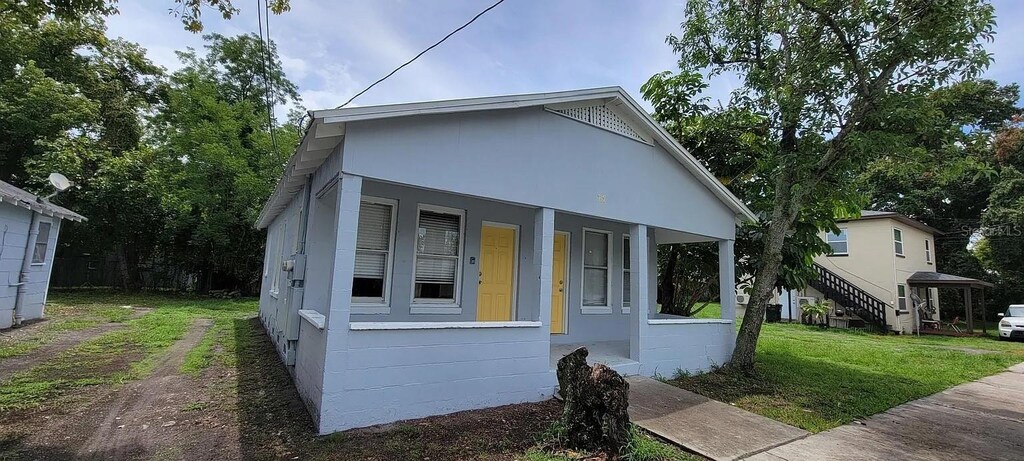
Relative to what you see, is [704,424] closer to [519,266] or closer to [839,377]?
[519,266]

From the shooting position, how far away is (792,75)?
7441 millimetres

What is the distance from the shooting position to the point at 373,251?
6.04m

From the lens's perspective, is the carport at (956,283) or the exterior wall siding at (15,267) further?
the carport at (956,283)

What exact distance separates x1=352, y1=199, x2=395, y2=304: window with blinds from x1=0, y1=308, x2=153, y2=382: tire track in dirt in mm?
4668

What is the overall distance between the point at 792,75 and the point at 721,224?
8.82 feet

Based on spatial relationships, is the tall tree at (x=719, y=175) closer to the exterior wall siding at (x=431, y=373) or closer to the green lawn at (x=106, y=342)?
the exterior wall siding at (x=431, y=373)

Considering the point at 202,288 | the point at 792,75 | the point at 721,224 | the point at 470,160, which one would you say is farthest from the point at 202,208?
the point at 792,75

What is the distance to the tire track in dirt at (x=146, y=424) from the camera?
388cm

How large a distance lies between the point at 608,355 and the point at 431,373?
3224mm

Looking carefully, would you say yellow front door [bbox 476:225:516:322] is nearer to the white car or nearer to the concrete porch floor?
the concrete porch floor

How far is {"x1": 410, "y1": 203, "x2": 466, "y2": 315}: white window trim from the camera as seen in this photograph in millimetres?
6340

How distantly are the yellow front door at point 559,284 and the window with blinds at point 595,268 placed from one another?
1.63ft

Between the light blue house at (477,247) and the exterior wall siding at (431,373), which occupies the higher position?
the light blue house at (477,247)

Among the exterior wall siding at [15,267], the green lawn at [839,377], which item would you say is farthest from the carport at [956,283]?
the exterior wall siding at [15,267]
